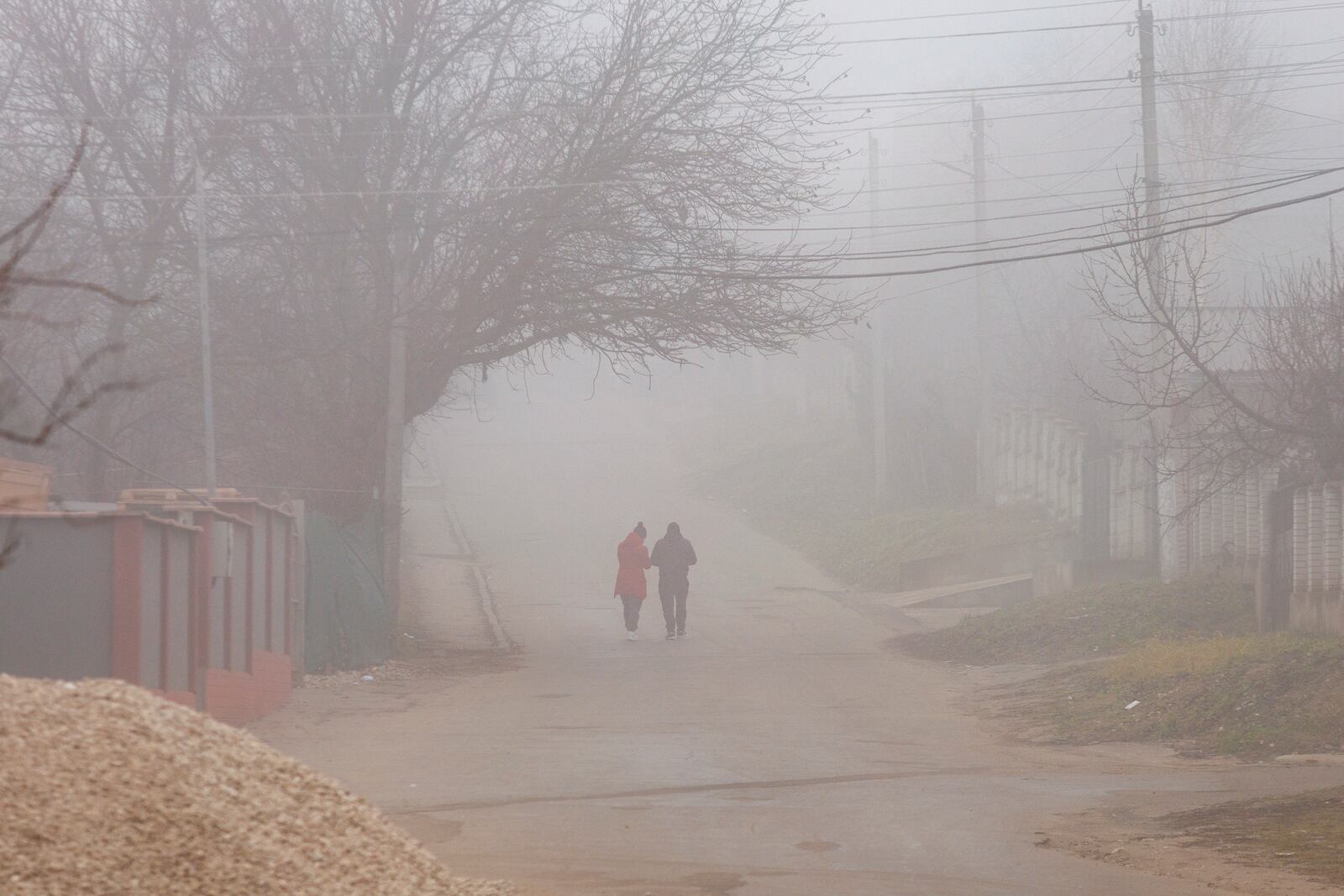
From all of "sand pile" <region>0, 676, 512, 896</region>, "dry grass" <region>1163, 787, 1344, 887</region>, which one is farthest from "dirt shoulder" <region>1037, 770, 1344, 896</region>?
"sand pile" <region>0, 676, 512, 896</region>

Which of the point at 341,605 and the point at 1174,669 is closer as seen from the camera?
the point at 1174,669

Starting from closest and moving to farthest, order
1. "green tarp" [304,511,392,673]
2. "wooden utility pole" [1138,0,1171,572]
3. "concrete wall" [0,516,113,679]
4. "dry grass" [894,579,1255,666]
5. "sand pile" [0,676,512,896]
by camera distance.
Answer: "sand pile" [0,676,512,896]
"concrete wall" [0,516,113,679]
"green tarp" [304,511,392,673]
"dry grass" [894,579,1255,666]
"wooden utility pole" [1138,0,1171,572]

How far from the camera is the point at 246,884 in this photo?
195 inches

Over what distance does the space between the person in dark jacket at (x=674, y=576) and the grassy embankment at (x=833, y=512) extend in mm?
6907

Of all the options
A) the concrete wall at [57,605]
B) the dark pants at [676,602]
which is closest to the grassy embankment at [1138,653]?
the dark pants at [676,602]

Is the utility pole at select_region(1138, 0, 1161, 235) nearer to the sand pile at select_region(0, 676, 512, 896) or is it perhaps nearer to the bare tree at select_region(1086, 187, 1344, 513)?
the bare tree at select_region(1086, 187, 1344, 513)

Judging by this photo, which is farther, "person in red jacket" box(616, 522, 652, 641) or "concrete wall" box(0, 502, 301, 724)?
"person in red jacket" box(616, 522, 652, 641)

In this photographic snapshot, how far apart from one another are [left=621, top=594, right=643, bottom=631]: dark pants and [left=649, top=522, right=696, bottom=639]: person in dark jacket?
15.2 inches

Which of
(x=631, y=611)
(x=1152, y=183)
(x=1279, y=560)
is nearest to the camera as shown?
(x=1279, y=560)

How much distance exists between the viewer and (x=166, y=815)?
202 inches

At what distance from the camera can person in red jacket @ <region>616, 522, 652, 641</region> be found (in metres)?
19.8

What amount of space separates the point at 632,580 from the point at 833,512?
1606 cm

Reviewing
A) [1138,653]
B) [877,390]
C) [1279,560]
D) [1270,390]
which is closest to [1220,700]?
[1138,653]

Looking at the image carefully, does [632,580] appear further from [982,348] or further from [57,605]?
[982,348]
